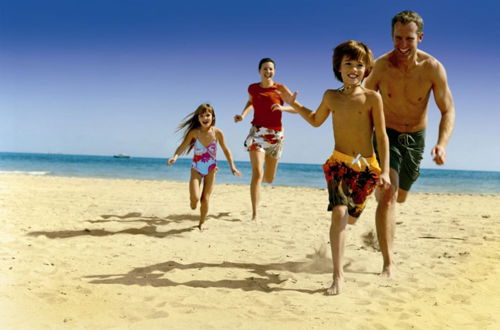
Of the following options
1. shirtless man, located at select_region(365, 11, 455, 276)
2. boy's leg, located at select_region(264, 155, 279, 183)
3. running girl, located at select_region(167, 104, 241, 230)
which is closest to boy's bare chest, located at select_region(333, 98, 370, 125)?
shirtless man, located at select_region(365, 11, 455, 276)

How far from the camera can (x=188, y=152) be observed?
6.52m

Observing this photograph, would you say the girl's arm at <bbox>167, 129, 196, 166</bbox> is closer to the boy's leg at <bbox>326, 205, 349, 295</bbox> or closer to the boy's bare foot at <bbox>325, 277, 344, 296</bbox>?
the boy's leg at <bbox>326, 205, 349, 295</bbox>

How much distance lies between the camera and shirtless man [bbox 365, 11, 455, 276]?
→ 3824 mm

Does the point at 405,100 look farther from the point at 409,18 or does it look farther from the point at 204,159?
the point at 204,159

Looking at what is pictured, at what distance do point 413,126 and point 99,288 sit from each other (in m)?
3.25

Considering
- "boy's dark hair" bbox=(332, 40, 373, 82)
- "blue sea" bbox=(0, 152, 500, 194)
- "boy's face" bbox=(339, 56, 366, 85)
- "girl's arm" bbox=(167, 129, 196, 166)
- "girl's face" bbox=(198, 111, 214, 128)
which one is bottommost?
"blue sea" bbox=(0, 152, 500, 194)

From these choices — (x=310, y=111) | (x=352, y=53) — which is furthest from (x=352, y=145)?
(x=352, y=53)

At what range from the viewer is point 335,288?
3574mm

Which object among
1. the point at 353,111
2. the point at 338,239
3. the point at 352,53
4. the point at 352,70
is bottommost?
the point at 338,239

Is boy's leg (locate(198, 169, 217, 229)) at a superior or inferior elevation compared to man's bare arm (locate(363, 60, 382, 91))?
inferior

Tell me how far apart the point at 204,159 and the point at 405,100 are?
10.4 ft

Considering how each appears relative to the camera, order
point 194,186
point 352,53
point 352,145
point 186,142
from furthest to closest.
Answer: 1. point 186,142
2. point 194,186
3. point 352,145
4. point 352,53

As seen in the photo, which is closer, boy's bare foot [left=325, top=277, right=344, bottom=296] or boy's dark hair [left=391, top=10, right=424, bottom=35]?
boy's bare foot [left=325, top=277, right=344, bottom=296]

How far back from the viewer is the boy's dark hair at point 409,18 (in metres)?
3.73
